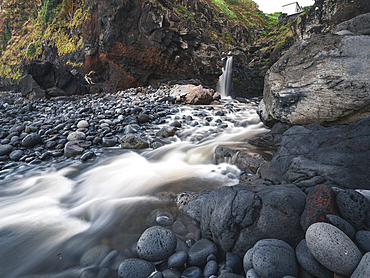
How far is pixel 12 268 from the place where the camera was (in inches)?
82.8

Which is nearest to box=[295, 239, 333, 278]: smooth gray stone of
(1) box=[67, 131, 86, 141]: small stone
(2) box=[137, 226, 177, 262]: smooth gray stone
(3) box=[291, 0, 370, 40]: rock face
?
(2) box=[137, 226, 177, 262]: smooth gray stone

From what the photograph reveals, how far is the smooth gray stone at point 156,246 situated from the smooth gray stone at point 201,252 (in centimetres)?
22

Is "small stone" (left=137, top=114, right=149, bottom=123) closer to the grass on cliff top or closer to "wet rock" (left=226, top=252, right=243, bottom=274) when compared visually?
"wet rock" (left=226, top=252, right=243, bottom=274)

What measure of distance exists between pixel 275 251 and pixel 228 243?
512 millimetres

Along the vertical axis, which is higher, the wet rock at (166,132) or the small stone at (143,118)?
the small stone at (143,118)

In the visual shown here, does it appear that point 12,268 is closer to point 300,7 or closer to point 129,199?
point 129,199

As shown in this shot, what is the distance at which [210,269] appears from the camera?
1.78 meters

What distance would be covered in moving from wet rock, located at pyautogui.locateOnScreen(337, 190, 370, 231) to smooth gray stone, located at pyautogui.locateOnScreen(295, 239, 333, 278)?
45 centimetres

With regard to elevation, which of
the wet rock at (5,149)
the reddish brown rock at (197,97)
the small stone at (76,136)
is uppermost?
the reddish brown rock at (197,97)

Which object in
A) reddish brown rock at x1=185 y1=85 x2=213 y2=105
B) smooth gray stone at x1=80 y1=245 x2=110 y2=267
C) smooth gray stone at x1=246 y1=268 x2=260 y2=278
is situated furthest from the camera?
reddish brown rock at x1=185 y1=85 x2=213 y2=105

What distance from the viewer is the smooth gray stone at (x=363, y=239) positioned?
1352 millimetres

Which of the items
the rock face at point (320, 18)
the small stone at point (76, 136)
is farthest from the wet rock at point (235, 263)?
the rock face at point (320, 18)

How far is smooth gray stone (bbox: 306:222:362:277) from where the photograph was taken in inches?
48.6

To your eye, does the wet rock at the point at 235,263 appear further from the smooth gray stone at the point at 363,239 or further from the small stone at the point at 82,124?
the small stone at the point at 82,124
